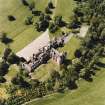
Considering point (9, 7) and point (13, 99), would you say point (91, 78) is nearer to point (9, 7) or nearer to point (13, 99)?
point (13, 99)

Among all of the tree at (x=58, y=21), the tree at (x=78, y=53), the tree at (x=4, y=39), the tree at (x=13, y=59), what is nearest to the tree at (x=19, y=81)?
the tree at (x=13, y=59)

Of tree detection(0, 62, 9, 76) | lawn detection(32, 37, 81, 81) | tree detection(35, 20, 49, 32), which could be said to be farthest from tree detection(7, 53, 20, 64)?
tree detection(35, 20, 49, 32)

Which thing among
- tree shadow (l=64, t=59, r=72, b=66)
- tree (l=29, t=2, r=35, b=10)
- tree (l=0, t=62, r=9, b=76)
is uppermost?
tree (l=29, t=2, r=35, b=10)

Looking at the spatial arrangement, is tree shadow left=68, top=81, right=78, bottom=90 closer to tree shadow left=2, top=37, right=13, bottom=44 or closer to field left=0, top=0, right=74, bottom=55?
field left=0, top=0, right=74, bottom=55

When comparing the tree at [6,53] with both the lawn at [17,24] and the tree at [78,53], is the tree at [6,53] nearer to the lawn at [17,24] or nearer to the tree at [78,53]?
the lawn at [17,24]

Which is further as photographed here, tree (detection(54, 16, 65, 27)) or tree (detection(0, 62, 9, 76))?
tree (detection(54, 16, 65, 27))

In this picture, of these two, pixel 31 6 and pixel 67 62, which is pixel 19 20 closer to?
pixel 31 6
